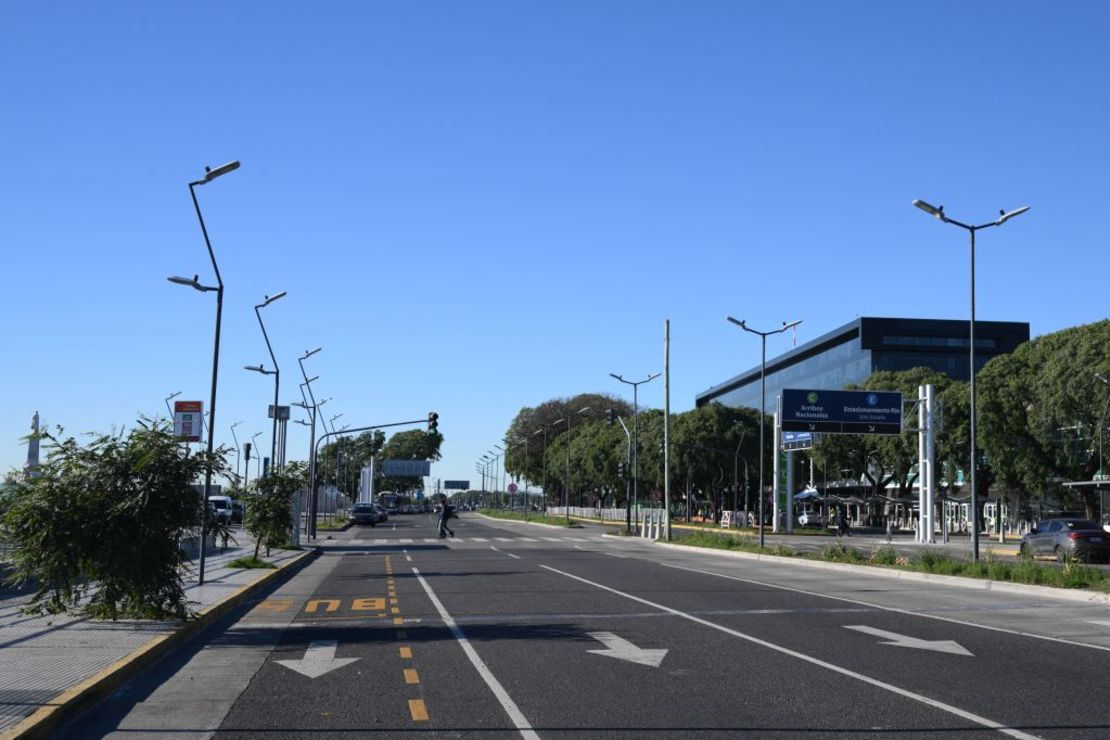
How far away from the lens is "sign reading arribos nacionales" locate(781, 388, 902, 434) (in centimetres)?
6025

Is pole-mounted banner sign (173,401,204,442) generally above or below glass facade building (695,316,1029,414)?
below

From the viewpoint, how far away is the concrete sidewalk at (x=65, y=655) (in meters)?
8.94

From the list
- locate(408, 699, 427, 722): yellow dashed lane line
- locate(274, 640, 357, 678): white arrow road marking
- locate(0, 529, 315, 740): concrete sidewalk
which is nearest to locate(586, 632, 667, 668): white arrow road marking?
locate(274, 640, 357, 678): white arrow road marking

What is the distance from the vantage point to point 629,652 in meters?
13.2

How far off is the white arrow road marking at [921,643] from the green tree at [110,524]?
9.56 metres

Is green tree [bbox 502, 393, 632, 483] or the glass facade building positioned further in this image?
green tree [bbox 502, 393, 632, 483]

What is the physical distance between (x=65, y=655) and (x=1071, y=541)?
33.7m

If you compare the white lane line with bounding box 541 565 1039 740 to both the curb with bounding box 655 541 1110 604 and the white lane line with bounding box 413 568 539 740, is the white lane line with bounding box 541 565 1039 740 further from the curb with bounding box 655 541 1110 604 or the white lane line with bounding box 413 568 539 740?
the curb with bounding box 655 541 1110 604

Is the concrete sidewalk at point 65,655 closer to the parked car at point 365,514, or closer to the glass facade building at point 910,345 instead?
the parked car at point 365,514

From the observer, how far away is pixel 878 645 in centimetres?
1406

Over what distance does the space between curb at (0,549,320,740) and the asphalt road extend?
8.7 inches

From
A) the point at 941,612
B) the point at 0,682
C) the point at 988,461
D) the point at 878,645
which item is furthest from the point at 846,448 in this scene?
the point at 0,682

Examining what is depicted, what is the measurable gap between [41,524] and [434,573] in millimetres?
14975

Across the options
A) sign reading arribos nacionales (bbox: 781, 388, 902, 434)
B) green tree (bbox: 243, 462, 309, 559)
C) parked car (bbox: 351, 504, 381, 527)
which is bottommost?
parked car (bbox: 351, 504, 381, 527)
